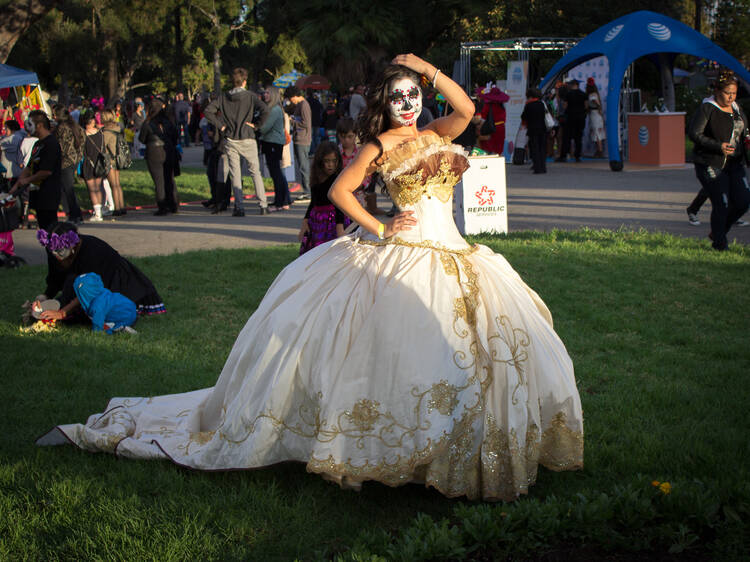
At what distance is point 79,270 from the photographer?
23.2 ft

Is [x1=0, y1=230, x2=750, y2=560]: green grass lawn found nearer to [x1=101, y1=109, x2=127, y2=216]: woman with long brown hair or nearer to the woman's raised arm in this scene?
the woman's raised arm

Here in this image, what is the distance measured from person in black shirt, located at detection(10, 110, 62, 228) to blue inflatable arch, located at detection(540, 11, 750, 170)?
12907mm

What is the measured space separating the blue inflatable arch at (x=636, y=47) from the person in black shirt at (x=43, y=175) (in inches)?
508

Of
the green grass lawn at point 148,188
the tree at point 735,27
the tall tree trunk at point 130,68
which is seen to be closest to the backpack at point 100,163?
the green grass lawn at point 148,188

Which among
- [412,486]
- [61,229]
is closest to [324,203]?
[61,229]

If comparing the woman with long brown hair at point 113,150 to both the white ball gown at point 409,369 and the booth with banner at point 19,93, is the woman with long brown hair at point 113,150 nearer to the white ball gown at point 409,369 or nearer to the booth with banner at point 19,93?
the booth with banner at point 19,93

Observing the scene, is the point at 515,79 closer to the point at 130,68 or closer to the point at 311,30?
the point at 311,30

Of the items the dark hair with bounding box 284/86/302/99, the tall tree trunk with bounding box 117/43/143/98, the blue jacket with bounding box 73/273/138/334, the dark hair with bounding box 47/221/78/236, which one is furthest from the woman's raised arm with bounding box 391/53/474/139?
the tall tree trunk with bounding box 117/43/143/98

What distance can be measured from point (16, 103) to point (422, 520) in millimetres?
22126

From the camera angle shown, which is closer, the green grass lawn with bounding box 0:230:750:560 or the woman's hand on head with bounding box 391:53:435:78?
the green grass lawn with bounding box 0:230:750:560

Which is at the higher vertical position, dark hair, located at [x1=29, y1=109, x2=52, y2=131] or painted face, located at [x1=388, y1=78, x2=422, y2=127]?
dark hair, located at [x1=29, y1=109, x2=52, y2=131]

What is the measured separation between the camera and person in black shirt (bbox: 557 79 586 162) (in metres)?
21.0

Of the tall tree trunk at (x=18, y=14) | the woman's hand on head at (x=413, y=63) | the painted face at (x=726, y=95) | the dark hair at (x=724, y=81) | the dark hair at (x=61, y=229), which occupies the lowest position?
the dark hair at (x=61, y=229)

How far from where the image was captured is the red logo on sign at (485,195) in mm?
10602
